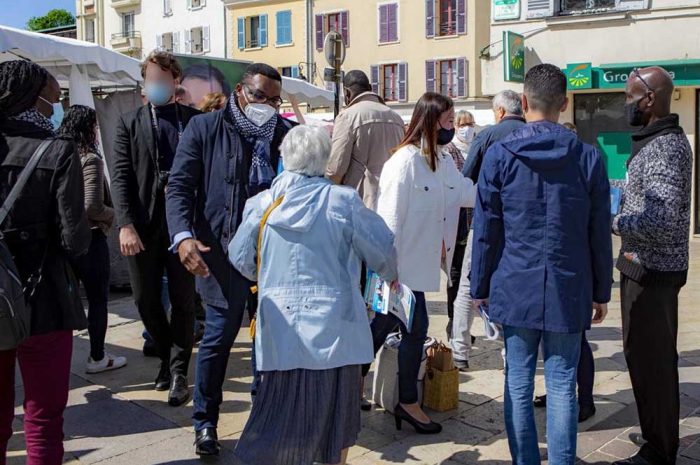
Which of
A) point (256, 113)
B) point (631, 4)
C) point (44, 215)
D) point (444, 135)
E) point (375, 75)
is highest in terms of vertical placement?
point (375, 75)

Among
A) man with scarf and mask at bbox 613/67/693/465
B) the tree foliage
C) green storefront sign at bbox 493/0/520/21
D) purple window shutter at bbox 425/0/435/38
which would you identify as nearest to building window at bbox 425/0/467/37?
purple window shutter at bbox 425/0/435/38

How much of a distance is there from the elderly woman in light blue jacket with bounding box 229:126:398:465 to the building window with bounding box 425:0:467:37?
3141 centimetres

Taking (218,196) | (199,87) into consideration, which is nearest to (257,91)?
(218,196)

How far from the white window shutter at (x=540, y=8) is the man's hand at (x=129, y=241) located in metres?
16.1

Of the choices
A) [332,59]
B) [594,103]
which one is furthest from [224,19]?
[332,59]

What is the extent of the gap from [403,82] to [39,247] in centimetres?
3248

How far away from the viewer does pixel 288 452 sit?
3111mm

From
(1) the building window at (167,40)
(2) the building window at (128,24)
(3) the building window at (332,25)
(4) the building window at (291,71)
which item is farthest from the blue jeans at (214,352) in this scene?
(2) the building window at (128,24)

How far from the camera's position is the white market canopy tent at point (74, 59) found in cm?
719

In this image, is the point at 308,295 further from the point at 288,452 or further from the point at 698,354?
the point at 698,354

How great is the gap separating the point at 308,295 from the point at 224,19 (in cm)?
4078

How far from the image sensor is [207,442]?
3744 mm

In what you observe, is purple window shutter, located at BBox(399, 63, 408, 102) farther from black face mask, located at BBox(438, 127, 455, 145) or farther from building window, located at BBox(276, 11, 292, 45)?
black face mask, located at BBox(438, 127, 455, 145)

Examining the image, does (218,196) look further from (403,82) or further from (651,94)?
(403,82)
